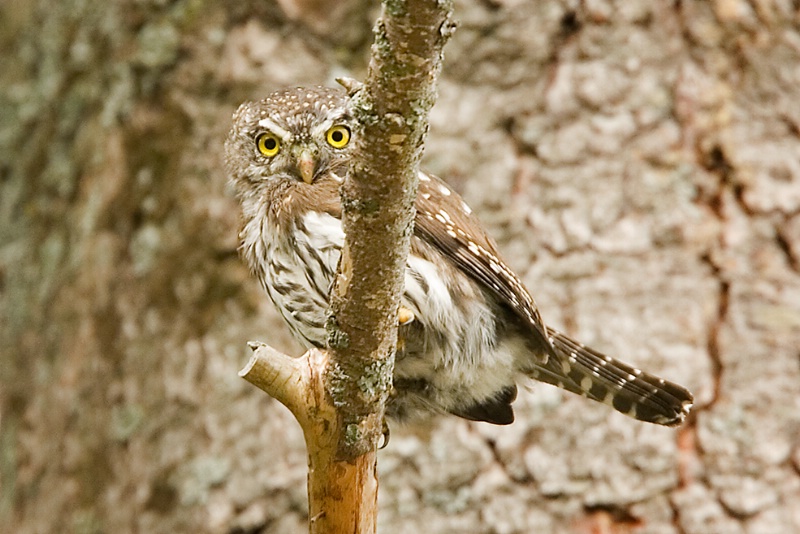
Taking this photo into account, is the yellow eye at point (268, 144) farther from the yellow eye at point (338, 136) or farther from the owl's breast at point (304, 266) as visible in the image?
the owl's breast at point (304, 266)

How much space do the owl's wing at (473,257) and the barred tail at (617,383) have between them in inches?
8.9

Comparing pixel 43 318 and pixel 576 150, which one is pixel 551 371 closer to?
pixel 576 150

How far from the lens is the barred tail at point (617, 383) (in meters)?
3.56

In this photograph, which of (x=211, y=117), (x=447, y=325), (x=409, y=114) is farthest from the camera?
(x=211, y=117)

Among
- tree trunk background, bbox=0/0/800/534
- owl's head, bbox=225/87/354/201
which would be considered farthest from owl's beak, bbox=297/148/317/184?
tree trunk background, bbox=0/0/800/534

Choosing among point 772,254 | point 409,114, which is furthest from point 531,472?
point 409,114

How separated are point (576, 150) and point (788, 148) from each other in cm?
88

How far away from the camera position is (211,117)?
466 centimetres

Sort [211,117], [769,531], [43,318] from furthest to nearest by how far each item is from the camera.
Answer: [43,318] → [211,117] → [769,531]

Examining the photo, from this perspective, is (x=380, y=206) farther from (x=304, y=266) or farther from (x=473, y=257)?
(x=473, y=257)

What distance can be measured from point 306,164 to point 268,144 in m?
0.30

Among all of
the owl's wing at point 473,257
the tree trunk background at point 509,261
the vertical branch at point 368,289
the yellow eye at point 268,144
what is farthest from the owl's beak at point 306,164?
the tree trunk background at point 509,261

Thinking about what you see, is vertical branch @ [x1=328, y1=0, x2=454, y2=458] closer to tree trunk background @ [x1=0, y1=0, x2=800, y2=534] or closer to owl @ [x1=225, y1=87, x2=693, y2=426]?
owl @ [x1=225, y1=87, x2=693, y2=426]

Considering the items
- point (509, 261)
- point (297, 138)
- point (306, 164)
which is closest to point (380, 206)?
point (306, 164)
